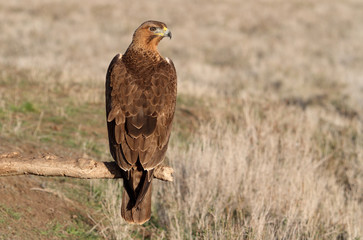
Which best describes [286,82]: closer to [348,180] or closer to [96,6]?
[348,180]

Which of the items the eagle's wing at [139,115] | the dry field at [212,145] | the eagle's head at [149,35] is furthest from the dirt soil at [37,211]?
the eagle's head at [149,35]

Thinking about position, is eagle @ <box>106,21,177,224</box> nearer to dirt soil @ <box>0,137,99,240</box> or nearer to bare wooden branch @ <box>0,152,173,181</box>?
bare wooden branch @ <box>0,152,173,181</box>

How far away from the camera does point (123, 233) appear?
5168mm

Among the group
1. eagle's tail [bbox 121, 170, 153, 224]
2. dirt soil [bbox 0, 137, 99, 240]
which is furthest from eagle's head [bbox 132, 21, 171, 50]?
dirt soil [bbox 0, 137, 99, 240]

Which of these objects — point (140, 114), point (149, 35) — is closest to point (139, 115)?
point (140, 114)

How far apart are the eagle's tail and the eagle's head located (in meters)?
1.47

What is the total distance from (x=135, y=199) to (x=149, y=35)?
1784 millimetres

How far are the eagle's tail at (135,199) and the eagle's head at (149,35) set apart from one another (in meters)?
1.47

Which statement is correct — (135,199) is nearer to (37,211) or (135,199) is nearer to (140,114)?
(140,114)

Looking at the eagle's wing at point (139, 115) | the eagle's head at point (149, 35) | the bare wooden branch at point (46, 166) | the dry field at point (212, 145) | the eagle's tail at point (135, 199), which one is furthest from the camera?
the dry field at point (212, 145)

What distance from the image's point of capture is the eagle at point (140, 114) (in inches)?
163

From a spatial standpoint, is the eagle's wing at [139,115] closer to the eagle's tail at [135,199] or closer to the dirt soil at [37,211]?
the eagle's tail at [135,199]

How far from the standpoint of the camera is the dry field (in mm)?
5371

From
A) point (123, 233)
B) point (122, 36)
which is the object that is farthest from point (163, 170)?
point (122, 36)
